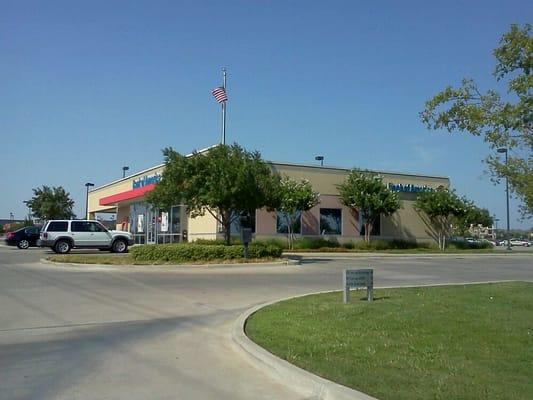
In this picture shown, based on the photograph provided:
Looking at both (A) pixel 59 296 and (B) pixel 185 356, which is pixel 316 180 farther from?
(B) pixel 185 356

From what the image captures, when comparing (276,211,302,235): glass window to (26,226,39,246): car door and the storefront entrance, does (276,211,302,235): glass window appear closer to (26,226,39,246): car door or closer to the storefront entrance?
the storefront entrance

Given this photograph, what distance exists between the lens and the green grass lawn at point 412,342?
654cm

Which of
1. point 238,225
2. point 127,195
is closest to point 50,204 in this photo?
point 127,195

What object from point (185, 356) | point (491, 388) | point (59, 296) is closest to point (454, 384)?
point (491, 388)

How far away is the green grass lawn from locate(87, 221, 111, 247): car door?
2138 centimetres

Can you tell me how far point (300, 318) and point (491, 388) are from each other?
16.7 feet

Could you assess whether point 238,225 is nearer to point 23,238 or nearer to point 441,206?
point 23,238

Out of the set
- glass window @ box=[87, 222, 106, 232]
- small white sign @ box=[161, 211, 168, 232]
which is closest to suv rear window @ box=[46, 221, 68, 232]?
glass window @ box=[87, 222, 106, 232]

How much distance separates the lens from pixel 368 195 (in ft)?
133

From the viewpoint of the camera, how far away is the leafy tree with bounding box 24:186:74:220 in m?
67.1

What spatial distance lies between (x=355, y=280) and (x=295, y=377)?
6.36 metres

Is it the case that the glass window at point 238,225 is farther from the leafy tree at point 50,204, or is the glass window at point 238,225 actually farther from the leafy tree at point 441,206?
the leafy tree at point 50,204

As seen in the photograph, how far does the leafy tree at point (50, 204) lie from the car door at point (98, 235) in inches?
1440

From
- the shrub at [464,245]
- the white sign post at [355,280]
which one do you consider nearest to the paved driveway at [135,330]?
the white sign post at [355,280]
